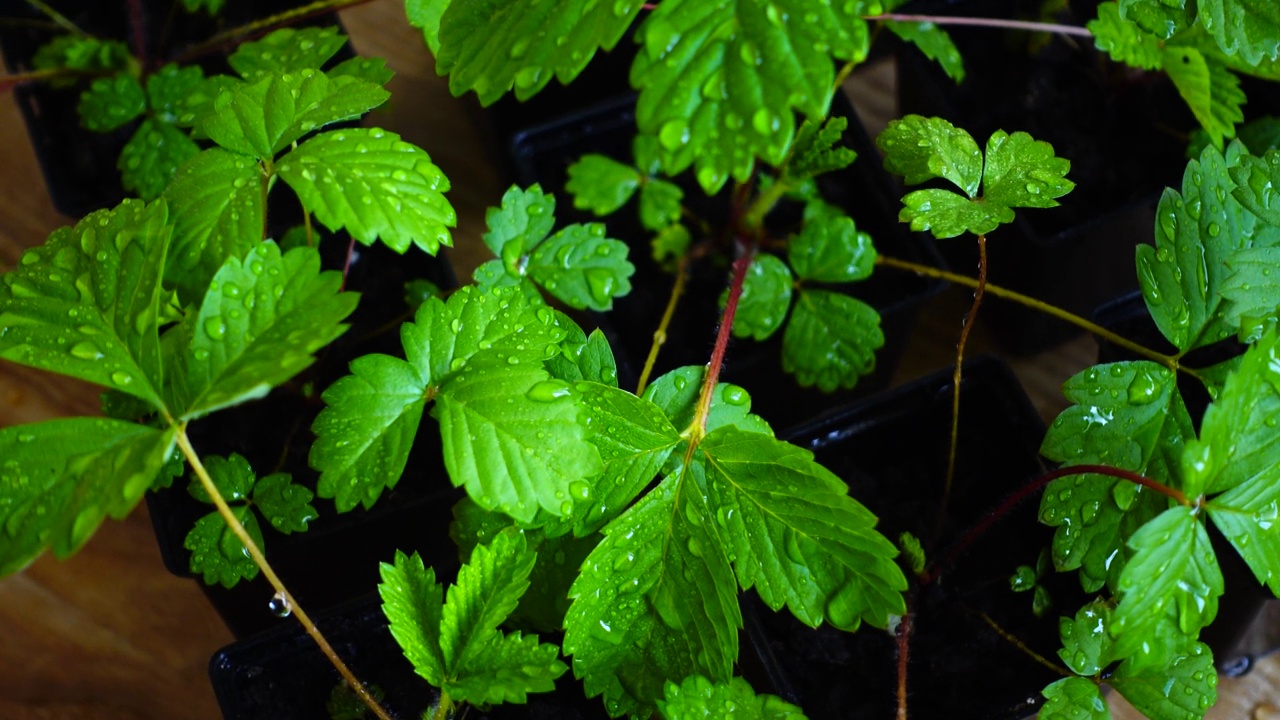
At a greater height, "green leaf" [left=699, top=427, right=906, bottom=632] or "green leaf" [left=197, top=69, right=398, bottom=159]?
"green leaf" [left=197, top=69, right=398, bottom=159]

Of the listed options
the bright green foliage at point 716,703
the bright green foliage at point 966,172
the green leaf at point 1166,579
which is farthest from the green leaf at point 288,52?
the green leaf at point 1166,579

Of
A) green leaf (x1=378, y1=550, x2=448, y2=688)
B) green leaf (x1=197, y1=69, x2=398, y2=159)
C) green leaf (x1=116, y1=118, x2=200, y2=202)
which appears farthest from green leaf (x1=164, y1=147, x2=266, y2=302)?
green leaf (x1=116, y1=118, x2=200, y2=202)

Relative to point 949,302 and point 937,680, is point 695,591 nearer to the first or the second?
point 937,680

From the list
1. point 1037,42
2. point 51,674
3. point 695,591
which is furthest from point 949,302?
point 51,674

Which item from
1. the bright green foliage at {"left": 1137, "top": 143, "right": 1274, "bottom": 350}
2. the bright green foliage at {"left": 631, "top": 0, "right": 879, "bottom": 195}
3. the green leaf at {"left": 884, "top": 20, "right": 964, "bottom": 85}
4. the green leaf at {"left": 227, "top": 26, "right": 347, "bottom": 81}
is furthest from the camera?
the green leaf at {"left": 884, "top": 20, "right": 964, "bottom": 85}

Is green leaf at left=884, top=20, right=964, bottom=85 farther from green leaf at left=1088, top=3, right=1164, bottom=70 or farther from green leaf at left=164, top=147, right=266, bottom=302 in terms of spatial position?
green leaf at left=164, top=147, right=266, bottom=302

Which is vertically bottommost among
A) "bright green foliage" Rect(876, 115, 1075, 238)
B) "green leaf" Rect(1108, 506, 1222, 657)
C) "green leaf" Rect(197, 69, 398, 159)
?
"green leaf" Rect(1108, 506, 1222, 657)
